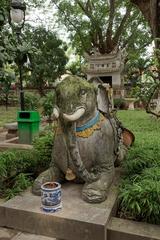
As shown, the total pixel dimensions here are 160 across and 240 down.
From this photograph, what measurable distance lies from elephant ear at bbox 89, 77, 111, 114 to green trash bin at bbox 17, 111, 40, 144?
3.19 meters

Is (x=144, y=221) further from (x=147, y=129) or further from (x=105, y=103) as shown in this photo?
(x=147, y=129)

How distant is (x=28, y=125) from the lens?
6.16 meters

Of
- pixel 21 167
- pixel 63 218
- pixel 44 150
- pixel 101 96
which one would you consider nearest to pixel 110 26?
pixel 44 150

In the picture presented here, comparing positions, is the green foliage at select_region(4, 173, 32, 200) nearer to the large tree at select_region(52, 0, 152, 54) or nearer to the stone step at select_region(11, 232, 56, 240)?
the stone step at select_region(11, 232, 56, 240)

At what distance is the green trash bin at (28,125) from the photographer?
6.15 m

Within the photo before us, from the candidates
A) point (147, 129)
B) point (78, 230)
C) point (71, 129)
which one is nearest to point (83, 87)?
point (71, 129)

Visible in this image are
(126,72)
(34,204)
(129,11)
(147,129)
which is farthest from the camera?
(126,72)

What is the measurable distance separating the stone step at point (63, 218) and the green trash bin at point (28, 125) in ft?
10.8

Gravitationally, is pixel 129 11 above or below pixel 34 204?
above

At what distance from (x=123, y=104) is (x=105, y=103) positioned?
43.4 ft

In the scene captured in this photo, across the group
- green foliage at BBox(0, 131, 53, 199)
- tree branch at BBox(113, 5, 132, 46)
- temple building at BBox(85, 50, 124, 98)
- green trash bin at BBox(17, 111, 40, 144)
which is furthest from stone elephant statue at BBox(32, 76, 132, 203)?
tree branch at BBox(113, 5, 132, 46)

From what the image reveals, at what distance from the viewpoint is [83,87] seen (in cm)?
287

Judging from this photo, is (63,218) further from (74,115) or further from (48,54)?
(48,54)

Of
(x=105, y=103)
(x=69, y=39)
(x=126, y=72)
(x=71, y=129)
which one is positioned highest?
(x=69, y=39)
